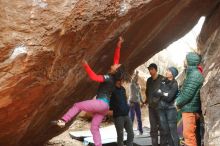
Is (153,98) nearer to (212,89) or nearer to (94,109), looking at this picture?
(212,89)

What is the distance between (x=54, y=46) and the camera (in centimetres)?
649

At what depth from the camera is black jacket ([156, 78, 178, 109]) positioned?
828cm

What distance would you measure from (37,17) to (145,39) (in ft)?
11.2

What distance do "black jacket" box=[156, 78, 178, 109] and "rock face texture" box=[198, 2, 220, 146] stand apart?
0.67 m

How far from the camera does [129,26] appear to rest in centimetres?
768

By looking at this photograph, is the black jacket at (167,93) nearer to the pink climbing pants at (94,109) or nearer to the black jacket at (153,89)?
the black jacket at (153,89)

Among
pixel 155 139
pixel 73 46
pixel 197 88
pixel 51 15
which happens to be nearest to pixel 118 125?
pixel 155 139

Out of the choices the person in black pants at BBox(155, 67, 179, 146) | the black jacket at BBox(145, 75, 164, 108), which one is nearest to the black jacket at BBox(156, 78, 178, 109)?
the person in black pants at BBox(155, 67, 179, 146)

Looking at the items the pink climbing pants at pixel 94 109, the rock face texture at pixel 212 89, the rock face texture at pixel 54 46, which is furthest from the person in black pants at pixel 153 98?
the pink climbing pants at pixel 94 109

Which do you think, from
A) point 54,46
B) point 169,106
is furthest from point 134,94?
point 54,46

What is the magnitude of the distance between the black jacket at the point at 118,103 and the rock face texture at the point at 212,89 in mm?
1758

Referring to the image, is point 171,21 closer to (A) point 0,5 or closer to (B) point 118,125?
(B) point 118,125

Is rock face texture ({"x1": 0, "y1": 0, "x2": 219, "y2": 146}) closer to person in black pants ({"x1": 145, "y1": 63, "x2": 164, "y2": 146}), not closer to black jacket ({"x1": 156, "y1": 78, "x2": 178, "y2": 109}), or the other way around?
person in black pants ({"x1": 145, "y1": 63, "x2": 164, "y2": 146})

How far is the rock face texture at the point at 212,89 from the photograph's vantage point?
23.8 ft
